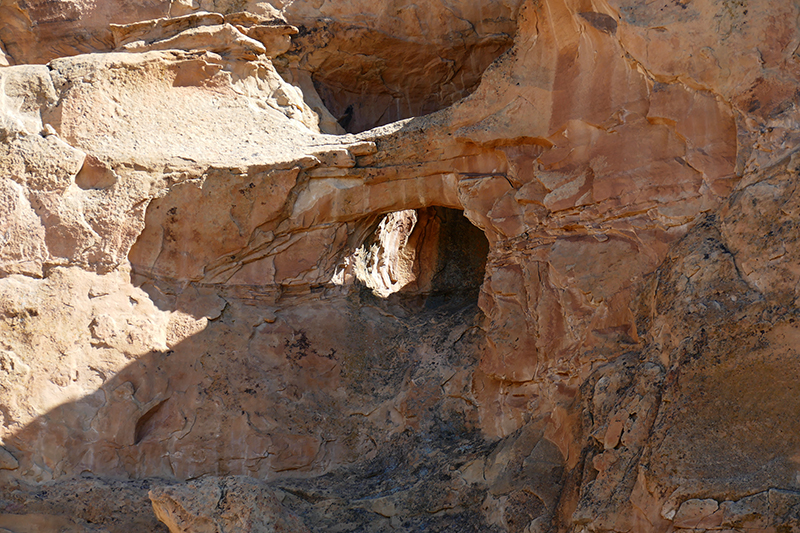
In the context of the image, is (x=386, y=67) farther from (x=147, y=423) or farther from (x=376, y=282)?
(x=147, y=423)

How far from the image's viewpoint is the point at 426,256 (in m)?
7.84

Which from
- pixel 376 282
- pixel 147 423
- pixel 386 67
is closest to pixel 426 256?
pixel 376 282

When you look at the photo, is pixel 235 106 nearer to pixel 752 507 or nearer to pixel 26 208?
pixel 26 208

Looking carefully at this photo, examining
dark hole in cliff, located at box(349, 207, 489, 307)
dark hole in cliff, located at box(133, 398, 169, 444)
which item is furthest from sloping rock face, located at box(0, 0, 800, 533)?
dark hole in cliff, located at box(349, 207, 489, 307)

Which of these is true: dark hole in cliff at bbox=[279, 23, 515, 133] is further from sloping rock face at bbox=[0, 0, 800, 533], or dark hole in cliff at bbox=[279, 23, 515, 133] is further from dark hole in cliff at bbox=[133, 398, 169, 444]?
dark hole in cliff at bbox=[133, 398, 169, 444]

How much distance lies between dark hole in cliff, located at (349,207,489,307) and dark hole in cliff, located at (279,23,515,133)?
1.05m

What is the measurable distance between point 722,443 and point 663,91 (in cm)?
214

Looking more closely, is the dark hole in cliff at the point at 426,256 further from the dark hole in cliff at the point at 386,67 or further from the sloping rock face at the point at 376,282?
Result: the dark hole in cliff at the point at 386,67

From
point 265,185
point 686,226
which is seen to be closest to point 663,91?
point 686,226

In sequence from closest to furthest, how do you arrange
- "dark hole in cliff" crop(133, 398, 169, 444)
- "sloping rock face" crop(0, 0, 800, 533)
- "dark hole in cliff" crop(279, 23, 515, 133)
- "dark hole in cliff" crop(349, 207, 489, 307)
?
"sloping rock face" crop(0, 0, 800, 533)
"dark hole in cliff" crop(133, 398, 169, 444)
"dark hole in cliff" crop(279, 23, 515, 133)
"dark hole in cliff" crop(349, 207, 489, 307)

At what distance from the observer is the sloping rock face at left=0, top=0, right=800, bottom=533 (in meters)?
3.96

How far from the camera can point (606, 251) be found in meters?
4.93

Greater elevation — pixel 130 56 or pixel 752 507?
pixel 130 56

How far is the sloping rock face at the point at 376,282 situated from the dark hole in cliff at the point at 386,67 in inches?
1.1
